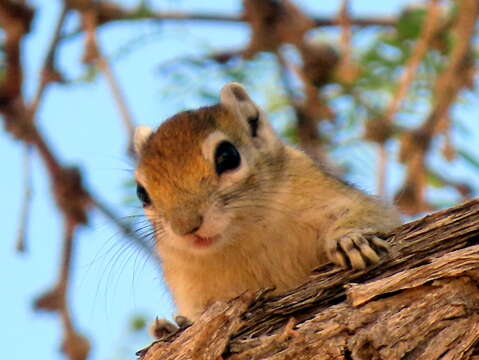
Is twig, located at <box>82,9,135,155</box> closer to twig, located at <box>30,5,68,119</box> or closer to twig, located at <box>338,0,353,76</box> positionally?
twig, located at <box>30,5,68,119</box>

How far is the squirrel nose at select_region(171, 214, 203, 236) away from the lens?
10.9ft

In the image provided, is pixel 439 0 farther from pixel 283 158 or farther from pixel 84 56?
pixel 84 56

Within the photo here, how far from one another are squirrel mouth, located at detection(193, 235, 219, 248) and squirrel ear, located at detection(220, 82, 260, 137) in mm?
800

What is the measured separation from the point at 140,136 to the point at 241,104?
0.44 m

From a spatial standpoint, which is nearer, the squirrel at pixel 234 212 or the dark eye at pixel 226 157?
the squirrel at pixel 234 212

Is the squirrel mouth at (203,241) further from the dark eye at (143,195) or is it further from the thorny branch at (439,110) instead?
the thorny branch at (439,110)

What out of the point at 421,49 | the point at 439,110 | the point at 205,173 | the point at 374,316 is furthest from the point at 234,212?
the point at 421,49

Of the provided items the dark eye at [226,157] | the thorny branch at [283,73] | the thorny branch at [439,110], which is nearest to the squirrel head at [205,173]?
the dark eye at [226,157]

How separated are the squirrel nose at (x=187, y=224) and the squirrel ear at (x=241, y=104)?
0.88 meters

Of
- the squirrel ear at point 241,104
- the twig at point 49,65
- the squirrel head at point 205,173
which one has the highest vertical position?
the twig at point 49,65

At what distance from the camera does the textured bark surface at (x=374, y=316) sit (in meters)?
2.90

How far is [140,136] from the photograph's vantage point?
419 cm

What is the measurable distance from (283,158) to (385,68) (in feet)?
4.10

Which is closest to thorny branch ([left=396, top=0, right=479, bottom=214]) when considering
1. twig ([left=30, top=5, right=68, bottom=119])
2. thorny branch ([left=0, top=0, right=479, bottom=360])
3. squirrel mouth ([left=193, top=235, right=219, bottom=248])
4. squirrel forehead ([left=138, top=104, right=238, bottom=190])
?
thorny branch ([left=0, top=0, right=479, bottom=360])
